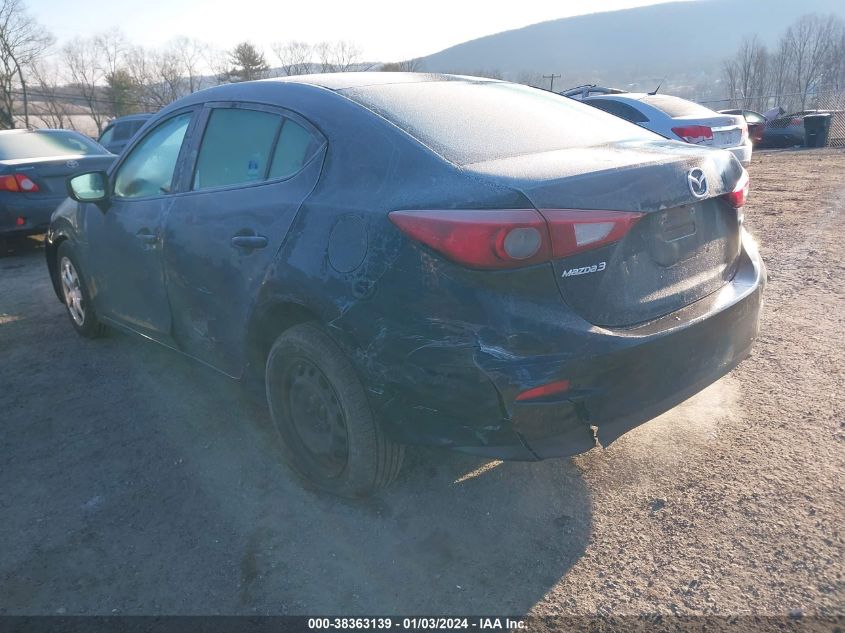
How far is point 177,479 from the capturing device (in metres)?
3.12

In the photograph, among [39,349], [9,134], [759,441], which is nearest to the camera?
[759,441]

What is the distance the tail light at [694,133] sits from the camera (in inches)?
349

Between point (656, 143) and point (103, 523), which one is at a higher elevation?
point (656, 143)

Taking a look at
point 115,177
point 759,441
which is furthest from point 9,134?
point 759,441

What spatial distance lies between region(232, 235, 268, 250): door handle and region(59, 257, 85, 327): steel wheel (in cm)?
242

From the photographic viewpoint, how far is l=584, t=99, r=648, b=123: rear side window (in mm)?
9120

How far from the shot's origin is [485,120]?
2869 mm

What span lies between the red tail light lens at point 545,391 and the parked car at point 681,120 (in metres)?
7.30

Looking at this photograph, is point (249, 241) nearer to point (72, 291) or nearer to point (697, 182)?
point (697, 182)

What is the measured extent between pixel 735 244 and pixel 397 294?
5.11 feet

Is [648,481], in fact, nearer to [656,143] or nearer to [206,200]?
[656,143]

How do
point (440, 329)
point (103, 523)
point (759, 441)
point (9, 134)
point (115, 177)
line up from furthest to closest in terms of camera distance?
point (9, 134) → point (115, 177) → point (759, 441) → point (103, 523) → point (440, 329)

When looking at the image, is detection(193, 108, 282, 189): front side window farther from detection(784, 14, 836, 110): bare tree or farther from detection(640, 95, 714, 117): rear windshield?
detection(784, 14, 836, 110): bare tree

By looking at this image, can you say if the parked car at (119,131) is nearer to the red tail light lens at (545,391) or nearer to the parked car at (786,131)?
the red tail light lens at (545,391)
